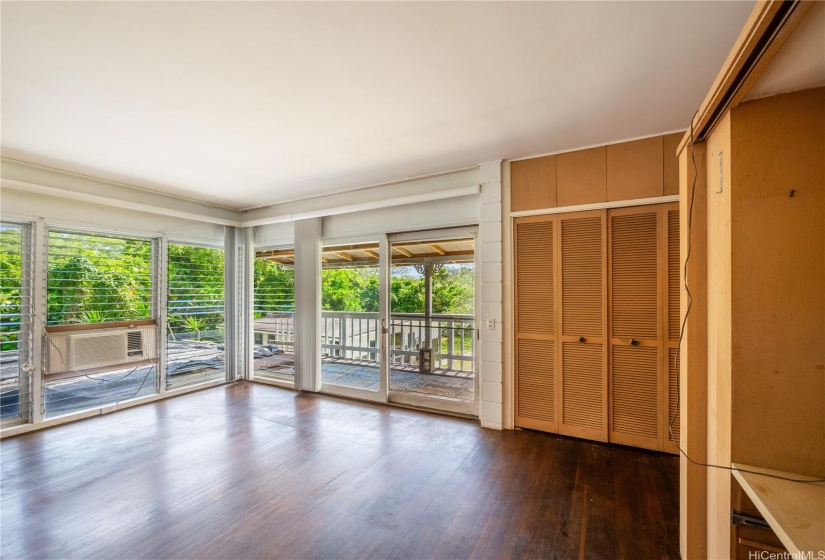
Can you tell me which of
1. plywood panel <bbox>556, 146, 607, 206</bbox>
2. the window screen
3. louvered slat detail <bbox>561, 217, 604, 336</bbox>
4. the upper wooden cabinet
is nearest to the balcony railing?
the window screen

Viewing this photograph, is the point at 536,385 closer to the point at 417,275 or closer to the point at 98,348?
the point at 417,275

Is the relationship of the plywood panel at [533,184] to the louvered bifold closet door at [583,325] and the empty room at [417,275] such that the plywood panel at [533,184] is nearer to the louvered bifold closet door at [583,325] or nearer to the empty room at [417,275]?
the empty room at [417,275]

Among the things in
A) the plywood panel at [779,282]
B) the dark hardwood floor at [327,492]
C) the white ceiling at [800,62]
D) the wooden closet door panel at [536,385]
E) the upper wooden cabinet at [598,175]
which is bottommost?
the dark hardwood floor at [327,492]

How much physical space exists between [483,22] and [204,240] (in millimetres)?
4848

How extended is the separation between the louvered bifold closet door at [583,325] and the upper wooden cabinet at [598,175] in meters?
0.21

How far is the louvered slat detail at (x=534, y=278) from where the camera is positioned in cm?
341

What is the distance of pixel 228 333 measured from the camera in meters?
5.38

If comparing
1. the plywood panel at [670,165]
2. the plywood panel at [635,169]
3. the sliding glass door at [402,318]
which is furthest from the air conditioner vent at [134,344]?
the plywood panel at [670,165]

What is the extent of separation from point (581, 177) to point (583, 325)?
54.3 inches

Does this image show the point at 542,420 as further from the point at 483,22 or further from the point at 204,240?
the point at 204,240

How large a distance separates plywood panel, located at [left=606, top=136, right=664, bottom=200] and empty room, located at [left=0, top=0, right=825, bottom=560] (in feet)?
0.07

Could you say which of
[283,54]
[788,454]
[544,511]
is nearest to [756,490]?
[788,454]

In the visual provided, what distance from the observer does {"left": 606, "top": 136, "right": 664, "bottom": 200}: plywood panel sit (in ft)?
9.76

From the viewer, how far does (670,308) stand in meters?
2.93
